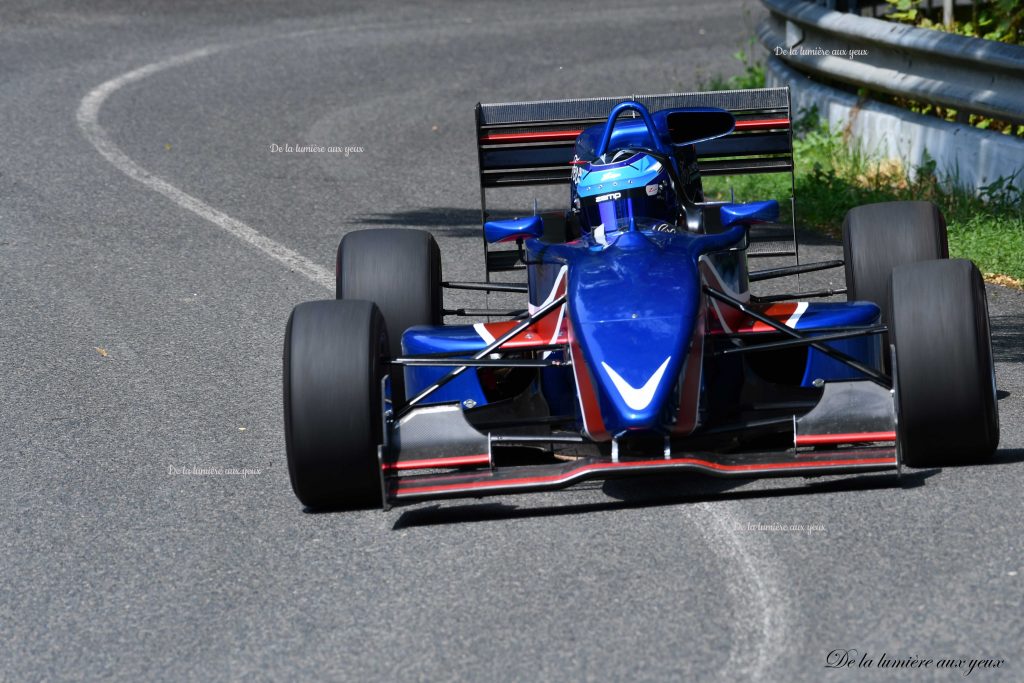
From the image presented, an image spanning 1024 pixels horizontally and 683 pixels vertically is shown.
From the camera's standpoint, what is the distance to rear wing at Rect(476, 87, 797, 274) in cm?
778

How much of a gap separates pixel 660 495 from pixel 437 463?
0.77 metres

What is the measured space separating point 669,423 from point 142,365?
3448 mm

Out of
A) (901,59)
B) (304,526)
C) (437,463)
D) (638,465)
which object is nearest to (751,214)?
(638,465)

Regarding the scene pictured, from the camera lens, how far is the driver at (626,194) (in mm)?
6320

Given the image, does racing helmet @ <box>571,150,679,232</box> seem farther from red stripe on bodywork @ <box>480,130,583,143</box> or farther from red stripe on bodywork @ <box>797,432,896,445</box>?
red stripe on bodywork @ <box>480,130,583,143</box>

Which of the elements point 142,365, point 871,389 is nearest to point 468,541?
point 871,389

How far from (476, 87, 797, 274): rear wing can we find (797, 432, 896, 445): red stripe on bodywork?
247cm

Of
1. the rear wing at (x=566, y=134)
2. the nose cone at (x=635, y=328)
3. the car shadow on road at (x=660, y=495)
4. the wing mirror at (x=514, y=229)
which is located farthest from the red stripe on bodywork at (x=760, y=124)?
the car shadow on road at (x=660, y=495)

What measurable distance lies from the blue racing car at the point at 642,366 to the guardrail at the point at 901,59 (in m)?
3.27

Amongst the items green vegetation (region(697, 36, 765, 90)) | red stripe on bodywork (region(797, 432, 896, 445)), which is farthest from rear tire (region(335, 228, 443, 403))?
green vegetation (region(697, 36, 765, 90))

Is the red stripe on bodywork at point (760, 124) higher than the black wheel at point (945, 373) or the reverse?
higher

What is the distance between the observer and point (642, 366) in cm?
520

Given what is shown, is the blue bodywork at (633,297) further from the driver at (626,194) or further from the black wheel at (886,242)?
the black wheel at (886,242)

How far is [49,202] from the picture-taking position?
11.3 metres
